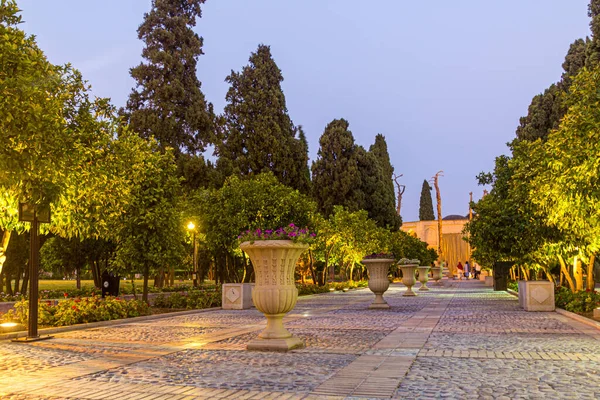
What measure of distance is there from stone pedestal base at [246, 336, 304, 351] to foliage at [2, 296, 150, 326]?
5.45m

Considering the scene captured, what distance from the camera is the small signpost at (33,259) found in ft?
30.6

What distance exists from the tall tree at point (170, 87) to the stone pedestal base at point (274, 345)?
2705 centimetres

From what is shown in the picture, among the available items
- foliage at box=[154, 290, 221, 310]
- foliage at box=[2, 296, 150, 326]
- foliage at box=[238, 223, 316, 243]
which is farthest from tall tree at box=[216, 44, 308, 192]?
foliage at box=[238, 223, 316, 243]

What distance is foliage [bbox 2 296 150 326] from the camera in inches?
437

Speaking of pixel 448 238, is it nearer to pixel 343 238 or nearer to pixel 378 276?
pixel 343 238

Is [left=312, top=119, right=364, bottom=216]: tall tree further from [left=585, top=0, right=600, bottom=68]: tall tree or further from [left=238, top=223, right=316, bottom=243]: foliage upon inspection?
[left=238, top=223, right=316, bottom=243]: foliage

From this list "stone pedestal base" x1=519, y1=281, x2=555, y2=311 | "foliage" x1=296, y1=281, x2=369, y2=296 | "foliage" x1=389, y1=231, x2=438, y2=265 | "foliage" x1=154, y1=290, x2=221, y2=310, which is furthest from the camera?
"foliage" x1=389, y1=231, x2=438, y2=265

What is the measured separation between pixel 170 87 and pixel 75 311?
976 inches

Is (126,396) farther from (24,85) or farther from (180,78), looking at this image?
(180,78)

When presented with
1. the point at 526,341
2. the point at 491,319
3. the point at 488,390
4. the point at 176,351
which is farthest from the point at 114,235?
the point at 488,390

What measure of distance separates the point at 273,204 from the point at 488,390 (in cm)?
1903

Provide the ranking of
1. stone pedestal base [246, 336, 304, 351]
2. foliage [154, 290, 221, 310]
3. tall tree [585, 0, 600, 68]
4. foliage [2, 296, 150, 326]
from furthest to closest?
tall tree [585, 0, 600, 68] → foliage [154, 290, 221, 310] → foliage [2, 296, 150, 326] → stone pedestal base [246, 336, 304, 351]

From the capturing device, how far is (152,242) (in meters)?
16.3

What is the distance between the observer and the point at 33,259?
31.0ft
